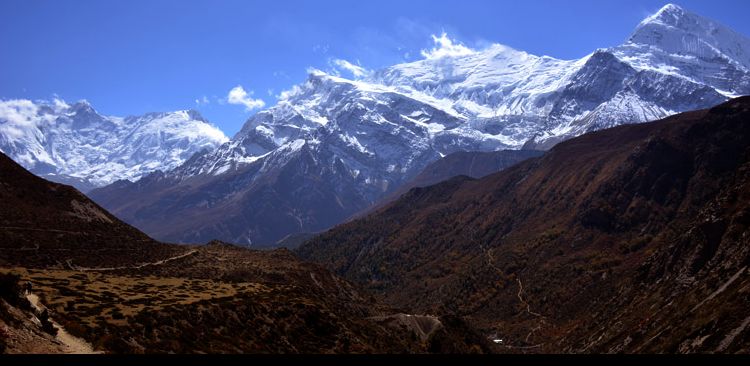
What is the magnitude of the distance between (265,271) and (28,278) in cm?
5178

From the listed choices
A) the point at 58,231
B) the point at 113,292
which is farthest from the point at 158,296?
the point at 58,231

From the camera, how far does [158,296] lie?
6209cm

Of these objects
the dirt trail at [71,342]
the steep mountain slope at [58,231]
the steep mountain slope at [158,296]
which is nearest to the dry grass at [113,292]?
the steep mountain slope at [158,296]

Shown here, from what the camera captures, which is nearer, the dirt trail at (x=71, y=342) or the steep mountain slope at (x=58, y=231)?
the dirt trail at (x=71, y=342)

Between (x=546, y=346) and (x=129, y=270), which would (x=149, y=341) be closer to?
(x=129, y=270)

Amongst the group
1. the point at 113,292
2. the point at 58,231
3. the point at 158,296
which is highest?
the point at 58,231

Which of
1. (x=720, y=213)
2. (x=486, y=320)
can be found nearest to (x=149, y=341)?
(x=720, y=213)

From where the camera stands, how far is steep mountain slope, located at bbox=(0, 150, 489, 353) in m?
45.5

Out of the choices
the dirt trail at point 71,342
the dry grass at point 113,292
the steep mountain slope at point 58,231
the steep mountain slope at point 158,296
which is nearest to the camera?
the dirt trail at point 71,342

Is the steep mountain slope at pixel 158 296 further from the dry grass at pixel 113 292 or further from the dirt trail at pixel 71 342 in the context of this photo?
the dirt trail at pixel 71 342

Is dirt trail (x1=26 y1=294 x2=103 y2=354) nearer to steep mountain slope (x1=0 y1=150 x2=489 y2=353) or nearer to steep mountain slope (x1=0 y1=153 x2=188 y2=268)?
steep mountain slope (x1=0 y1=150 x2=489 y2=353)

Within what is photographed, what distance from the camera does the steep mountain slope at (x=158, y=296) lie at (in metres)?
45.5

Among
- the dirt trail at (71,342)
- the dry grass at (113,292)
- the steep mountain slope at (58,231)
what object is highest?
the steep mountain slope at (58,231)

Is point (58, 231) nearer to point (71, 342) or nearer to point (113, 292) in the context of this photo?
point (113, 292)
